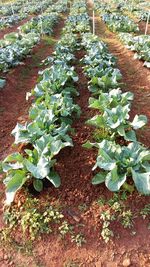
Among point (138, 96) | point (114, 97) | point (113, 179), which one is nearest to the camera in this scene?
point (113, 179)

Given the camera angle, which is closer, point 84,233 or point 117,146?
point 84,233

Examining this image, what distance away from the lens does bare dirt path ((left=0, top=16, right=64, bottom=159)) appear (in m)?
6.77

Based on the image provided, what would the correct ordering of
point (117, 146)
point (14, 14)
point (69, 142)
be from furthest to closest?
1. point (14, 14)
2. point (69, 142)
3. point (117, 146)

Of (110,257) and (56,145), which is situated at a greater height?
(56,145)

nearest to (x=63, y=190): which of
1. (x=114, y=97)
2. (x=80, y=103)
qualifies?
(x=114, y=97)

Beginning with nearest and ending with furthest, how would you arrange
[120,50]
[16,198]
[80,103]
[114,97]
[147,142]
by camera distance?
[16,198], [147,142], [114,97], [80,103], [120,50]

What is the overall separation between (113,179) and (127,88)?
199 inches

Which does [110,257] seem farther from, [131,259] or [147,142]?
[147,142]

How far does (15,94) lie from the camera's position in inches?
345

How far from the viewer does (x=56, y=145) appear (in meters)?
4.84

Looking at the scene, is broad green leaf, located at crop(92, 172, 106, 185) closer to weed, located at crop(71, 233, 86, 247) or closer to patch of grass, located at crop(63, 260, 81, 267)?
weed, located at crop(71, 233, 86, 247)


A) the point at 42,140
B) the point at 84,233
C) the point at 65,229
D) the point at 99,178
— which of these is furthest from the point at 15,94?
the point at 84,233

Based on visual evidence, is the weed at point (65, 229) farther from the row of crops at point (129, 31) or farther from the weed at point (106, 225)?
the row of crops at point (129, 31)

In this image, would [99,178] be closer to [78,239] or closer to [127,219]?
[127,219]
